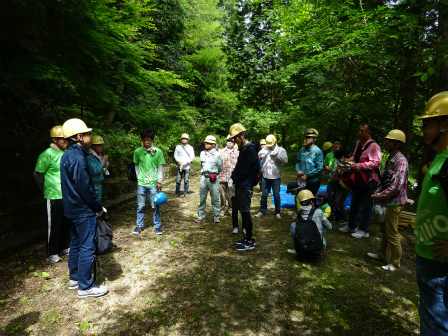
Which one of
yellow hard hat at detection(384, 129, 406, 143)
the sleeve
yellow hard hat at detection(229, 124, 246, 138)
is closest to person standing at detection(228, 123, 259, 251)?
yellow hard hat at detection(229, 124, 246, 138)

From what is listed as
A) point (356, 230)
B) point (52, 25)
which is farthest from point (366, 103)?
point (52, 25)

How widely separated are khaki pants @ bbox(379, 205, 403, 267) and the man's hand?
2.52 metres

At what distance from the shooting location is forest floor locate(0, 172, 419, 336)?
2768mm

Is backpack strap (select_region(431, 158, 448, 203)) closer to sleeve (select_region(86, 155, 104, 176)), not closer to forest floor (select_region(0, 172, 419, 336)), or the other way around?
forest floor (select_region(0, 172, 419, 336))

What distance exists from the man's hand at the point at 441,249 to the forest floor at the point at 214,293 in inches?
64.3

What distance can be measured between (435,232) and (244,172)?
10.1ft

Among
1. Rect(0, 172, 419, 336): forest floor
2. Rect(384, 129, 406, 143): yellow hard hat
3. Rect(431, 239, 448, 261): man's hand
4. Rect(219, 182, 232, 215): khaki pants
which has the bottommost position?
Rect(0, 172, 419, 336): forest floor

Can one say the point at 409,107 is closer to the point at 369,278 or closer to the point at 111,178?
the point at 369,278

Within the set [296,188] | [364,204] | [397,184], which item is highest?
[397,184]

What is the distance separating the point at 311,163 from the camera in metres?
5.75

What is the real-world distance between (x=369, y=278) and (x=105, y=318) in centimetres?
387

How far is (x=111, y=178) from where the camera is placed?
26.1 ft

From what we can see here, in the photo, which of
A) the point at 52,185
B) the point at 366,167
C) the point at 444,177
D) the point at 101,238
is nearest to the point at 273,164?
the point at 366,167

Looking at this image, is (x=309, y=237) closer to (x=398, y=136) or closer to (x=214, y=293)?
(x=214, y=293)
